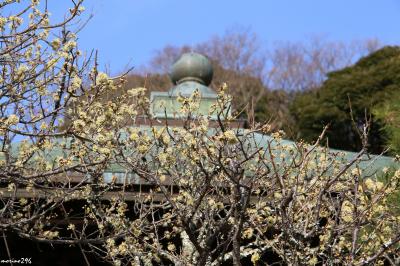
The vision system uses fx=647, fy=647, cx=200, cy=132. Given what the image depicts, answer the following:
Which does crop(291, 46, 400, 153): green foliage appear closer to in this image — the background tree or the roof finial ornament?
the roof finial ornament

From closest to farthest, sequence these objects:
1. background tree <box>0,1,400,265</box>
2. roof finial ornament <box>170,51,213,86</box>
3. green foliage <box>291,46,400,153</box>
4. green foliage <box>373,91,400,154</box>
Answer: background tree <box>0,1,400,265</box>
green foliage <box>373,91,400,154</box>
roof finial ornament <box>170,51,213,86</box>
green foliage <box>291,46,400,153</box>

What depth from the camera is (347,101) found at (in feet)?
68.0

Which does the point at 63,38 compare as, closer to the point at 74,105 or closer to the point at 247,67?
the point at 74,105

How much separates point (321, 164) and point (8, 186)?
2.58m

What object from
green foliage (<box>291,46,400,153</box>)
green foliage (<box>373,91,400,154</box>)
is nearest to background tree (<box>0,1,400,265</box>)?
green foliage (<box>373,91,400,154</box>)

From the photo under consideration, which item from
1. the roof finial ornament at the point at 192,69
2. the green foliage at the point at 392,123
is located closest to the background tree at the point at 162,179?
the green foliage at the point at 392,123

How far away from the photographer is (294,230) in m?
4.00

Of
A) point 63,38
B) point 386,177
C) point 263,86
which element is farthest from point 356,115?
point 63,38

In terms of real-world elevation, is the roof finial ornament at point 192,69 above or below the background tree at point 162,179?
above

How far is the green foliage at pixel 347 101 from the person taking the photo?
20422 mm

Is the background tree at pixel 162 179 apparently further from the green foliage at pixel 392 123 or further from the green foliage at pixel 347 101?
the green foliage at pixel 347 101

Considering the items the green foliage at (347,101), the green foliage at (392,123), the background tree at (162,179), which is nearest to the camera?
the background tree at (162,179)

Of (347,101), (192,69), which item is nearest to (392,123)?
(192,69)

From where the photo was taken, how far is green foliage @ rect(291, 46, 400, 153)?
2042cm
